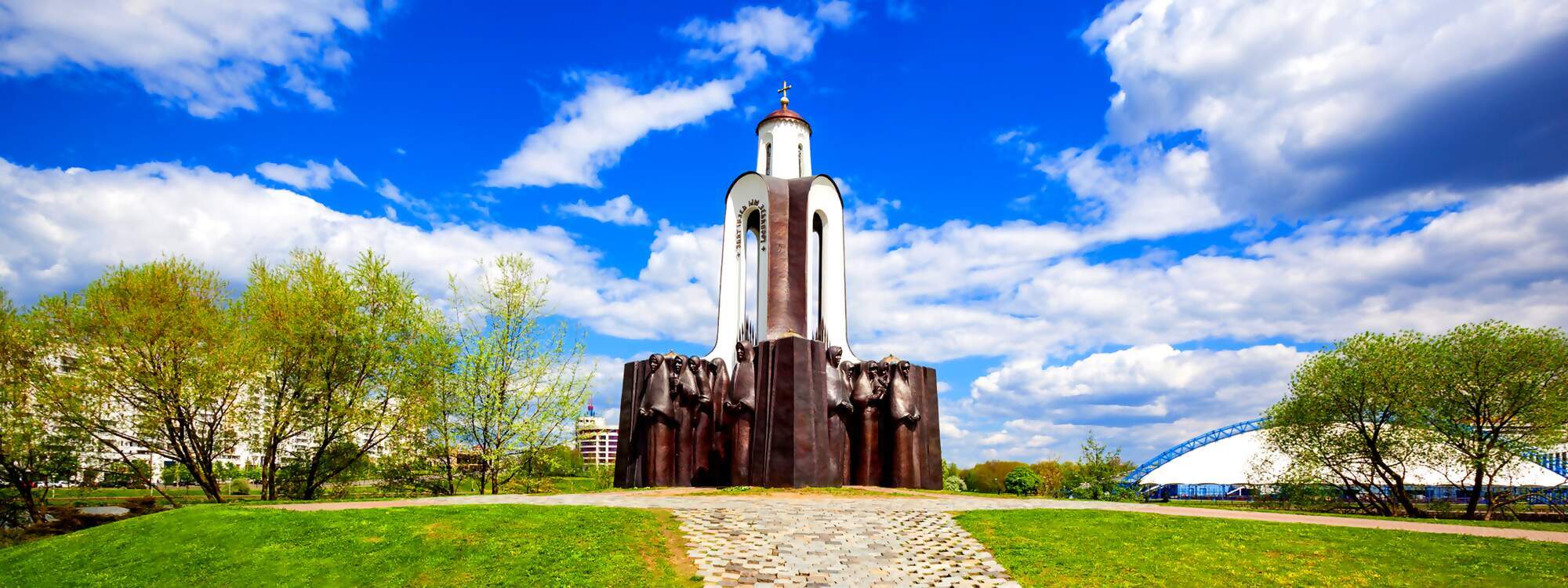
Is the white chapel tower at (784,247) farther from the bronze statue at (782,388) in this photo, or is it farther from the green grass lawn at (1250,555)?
the green grass lawn at (1250,555)

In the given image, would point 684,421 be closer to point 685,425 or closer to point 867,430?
point 685,425

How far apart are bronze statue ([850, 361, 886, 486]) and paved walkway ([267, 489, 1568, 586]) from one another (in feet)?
12.0

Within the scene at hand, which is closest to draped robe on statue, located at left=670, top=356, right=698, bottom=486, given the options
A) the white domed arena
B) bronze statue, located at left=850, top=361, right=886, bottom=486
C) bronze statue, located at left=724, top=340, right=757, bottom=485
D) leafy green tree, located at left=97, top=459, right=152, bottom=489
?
bronze statue, located at left=724, top=340, right=757, bottom=485

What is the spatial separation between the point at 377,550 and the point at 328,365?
13.3m

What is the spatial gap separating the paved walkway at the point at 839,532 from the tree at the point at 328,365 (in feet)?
23.7

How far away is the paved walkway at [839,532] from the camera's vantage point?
10141 mm

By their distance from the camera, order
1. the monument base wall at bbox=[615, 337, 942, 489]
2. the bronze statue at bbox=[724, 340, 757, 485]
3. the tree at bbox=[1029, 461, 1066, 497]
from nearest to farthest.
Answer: the monument base wall at bbox=[615, 337, 942, 489] < the bronze statue at bbox=[724, 340, 757, 485] < the tree at bbox=[1029, 461, 1066, 497]

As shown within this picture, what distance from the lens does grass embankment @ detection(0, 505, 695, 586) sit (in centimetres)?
1001

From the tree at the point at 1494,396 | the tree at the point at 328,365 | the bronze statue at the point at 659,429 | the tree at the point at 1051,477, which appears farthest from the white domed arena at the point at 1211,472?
the tree at the point at 328,365

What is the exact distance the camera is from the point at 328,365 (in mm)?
21969

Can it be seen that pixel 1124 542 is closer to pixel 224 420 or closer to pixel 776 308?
pixel 776 308

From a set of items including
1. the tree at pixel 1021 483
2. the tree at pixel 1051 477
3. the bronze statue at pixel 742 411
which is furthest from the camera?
the tree at pixel 1051 477

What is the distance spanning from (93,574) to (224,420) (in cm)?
1179

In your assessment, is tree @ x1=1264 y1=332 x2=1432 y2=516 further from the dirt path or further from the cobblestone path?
the cobblestone path
